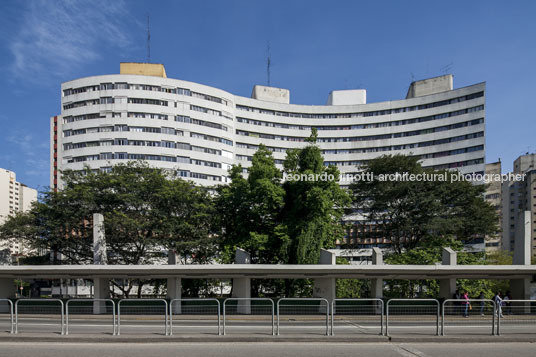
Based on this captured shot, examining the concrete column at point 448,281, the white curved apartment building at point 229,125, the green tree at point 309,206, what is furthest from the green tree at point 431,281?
the white curved apartment building at point 229,125

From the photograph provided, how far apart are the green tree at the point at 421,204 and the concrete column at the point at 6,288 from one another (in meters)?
33.7

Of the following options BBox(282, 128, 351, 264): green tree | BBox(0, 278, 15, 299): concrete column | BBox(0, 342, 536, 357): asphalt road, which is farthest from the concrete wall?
BBox(0, 342, 536, 357): asphalt road

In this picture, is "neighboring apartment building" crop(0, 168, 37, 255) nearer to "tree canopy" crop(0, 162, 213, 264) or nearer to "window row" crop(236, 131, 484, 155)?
"window row" crop(236, 131, 484, 155)

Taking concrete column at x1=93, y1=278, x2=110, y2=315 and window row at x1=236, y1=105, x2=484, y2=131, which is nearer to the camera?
concrete column at x1=93, y1=278, x2=110, y2=315

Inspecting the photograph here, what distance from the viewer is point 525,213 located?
27.9 meters

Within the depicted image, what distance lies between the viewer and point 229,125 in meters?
76.6

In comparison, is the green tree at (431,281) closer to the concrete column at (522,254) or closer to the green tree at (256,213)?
the concrete column at (522,254)

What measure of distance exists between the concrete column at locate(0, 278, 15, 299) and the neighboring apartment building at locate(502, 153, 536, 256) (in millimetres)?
110147

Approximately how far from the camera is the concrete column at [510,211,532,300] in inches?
990

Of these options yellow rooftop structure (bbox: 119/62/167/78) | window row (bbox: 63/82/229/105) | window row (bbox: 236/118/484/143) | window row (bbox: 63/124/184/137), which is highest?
yellow rooftop structure (bbox: 119/62/167/78)

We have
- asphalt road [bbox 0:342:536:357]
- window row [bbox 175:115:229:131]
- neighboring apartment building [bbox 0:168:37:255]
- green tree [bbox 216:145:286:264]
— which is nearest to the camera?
asphalt road [bbox 0:342:536:357]

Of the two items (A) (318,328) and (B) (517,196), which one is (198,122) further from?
(B) (517,196)

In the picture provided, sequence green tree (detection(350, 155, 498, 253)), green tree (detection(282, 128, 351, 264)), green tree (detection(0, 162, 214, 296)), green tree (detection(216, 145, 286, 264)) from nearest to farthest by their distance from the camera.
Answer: green tree (detection(282, 128, 351, 264)) → green tree (detection(216, 145, 286, 264)) → green tree (detection(0, 162, 214, 296)) → green tree (detection(350, 155, 498, 253))

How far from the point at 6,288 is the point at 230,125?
2157 inches
